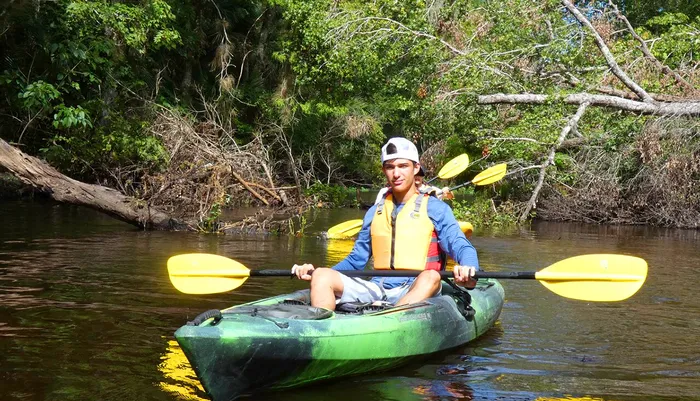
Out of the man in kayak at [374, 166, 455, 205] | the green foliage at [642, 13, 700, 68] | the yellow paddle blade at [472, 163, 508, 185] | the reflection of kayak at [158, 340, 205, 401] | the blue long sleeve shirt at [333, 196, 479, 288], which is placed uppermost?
the green foliage at [642, 13, 700, 68]

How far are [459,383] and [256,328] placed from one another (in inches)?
45.3

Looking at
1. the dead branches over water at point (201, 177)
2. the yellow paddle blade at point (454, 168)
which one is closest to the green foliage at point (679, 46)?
the yellow paddle blade at point (454, 168)

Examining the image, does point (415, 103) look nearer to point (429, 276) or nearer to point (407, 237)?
point (407, 237)

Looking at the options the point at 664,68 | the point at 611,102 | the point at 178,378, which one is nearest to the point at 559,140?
the point at 611,102

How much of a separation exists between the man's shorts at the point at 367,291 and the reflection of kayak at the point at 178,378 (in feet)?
2.91

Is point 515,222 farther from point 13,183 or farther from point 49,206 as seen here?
point 13,183

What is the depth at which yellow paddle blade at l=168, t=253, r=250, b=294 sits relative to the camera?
194 inches

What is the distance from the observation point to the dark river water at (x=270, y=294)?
13.3 ft

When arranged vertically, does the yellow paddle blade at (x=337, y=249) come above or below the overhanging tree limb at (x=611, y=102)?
below

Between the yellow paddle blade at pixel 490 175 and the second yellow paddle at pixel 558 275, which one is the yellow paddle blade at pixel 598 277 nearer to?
the second yellow paddle at pixel 558 275

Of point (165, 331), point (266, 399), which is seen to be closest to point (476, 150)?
point (165, 331)

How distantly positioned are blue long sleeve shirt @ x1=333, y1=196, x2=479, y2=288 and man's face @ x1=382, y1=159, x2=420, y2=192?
0.37 ft

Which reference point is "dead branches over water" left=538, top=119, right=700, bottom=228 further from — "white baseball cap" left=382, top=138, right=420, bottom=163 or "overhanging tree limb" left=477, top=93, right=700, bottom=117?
"white baseball cap" left=382, top=138, right=420, bottom=163

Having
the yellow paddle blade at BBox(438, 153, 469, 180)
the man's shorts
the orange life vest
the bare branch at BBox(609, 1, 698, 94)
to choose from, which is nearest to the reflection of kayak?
the man's shorts
